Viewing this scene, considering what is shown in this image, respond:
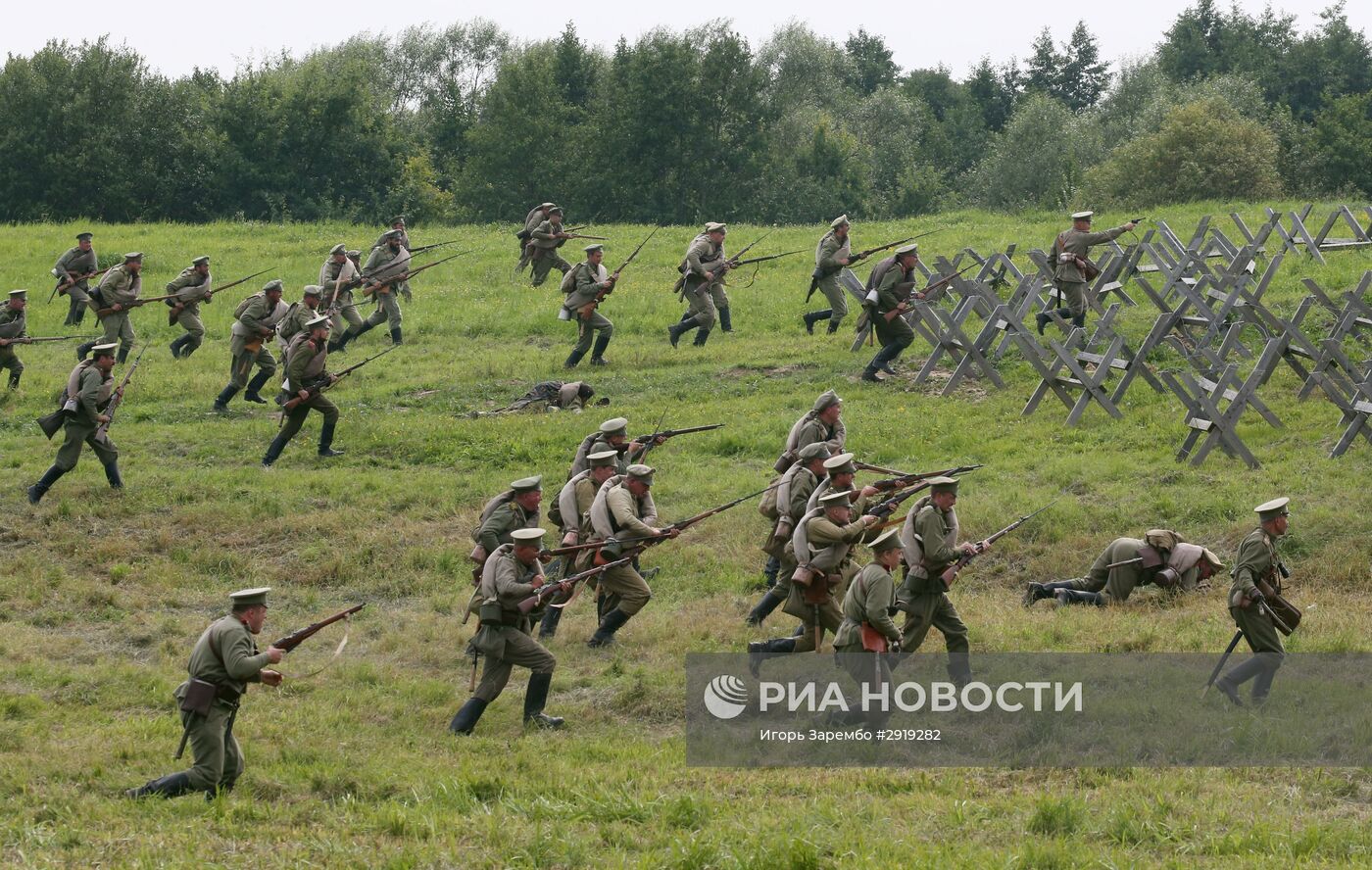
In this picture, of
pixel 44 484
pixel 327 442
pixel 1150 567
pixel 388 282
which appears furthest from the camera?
pixel 388 282

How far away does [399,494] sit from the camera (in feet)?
68.2

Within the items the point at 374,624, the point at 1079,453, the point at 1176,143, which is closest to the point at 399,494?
the point at 374,624

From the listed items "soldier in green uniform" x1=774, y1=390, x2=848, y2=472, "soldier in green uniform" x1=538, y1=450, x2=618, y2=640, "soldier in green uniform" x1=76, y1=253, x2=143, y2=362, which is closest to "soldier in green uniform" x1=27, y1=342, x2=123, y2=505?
"soldier in green uniform" x1=538, y1=450, x2=618, y2=640

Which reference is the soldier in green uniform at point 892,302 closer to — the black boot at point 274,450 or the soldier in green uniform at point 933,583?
the black boot at point 274,450

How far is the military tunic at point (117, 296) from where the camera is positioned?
1081 inches

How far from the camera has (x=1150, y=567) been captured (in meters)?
16.4

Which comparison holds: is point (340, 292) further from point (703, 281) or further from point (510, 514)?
point (510, 514)

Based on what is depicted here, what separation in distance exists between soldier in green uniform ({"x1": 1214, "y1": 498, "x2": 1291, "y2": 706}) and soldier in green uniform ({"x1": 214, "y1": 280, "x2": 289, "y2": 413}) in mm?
15443

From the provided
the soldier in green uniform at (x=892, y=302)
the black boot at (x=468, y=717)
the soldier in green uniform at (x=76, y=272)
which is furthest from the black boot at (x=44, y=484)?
the soldier in green uniform at (x=76, y=272)

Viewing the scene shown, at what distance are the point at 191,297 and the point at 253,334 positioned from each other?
3708 mm

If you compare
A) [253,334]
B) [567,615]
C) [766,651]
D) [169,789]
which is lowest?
[567,615]

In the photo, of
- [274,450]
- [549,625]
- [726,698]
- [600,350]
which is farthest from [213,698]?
[600,350]

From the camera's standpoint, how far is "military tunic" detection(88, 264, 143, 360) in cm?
2747

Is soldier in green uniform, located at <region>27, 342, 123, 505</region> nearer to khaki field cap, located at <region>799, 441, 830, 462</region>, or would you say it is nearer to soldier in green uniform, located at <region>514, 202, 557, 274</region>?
khaki field cap, located at <region>799, 441, 830, 462</region>
